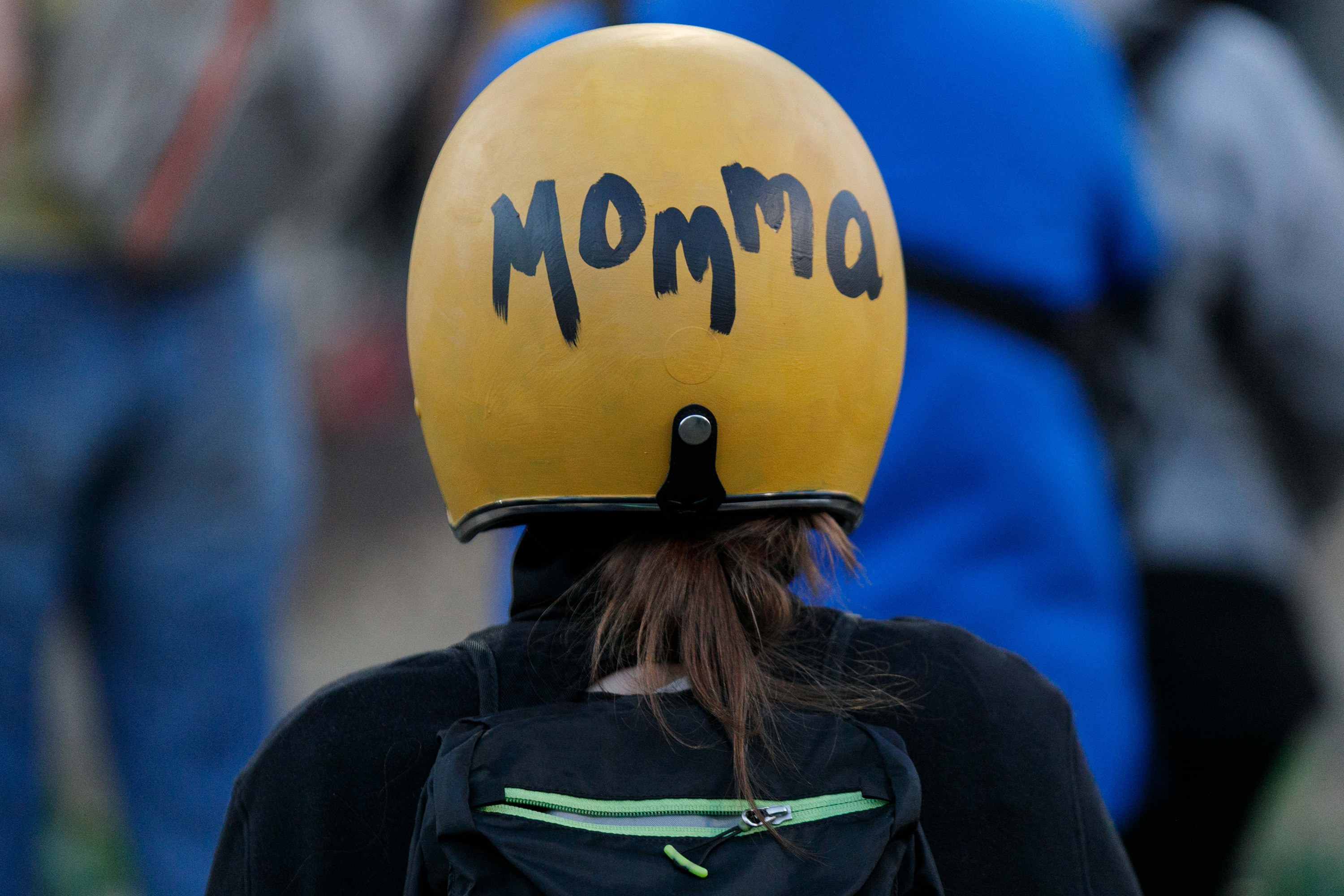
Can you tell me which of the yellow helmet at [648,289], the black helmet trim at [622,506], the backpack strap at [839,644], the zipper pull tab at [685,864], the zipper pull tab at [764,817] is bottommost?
the zipper pull tab at [685,864]

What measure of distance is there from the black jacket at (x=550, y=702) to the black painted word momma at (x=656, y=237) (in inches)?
11.5

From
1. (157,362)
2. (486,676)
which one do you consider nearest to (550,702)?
(486,676)

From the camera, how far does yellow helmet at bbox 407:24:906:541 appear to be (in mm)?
1432

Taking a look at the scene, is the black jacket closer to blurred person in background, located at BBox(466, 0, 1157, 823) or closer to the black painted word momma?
the black painted word momma

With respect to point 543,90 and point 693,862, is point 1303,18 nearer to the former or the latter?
point 543,90

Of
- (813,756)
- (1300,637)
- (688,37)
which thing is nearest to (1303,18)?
(1300,637)

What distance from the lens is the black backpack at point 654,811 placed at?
3.82ft

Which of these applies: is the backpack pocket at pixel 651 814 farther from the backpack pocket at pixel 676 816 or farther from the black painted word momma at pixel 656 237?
the black painted word momma at pixel 656 237

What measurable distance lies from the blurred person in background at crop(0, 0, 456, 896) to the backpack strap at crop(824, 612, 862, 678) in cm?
209

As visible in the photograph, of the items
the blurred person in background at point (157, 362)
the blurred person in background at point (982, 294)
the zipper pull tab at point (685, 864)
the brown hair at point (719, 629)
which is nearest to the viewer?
the zipper pull tab at point (685, 864)

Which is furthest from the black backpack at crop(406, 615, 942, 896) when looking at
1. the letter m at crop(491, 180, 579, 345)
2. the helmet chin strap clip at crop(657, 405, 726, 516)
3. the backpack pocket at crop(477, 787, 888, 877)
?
the letter m at crop(491, 180, 579, 345)

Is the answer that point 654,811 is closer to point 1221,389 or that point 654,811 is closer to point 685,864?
point 685,864

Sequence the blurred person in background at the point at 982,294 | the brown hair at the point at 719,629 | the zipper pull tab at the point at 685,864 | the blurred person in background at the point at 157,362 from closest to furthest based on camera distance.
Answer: the zipper pull tab at the point at 685,864 < the brown hair at the point at 719,629 < the blurred person in background at the point at 982,294 < the blurred person in background at the point at 157,362

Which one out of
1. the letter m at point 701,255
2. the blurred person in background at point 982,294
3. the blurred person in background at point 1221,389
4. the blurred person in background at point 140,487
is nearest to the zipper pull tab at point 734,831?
the letter m at point 701,255
